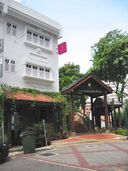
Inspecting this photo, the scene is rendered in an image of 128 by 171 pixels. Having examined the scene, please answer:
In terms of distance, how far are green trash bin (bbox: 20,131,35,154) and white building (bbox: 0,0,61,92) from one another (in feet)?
18.5

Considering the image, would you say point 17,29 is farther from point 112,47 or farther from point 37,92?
point 112,47

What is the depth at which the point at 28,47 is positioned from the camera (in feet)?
72.4

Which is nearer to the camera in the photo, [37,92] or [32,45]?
[37,92]

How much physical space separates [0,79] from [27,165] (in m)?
9.66

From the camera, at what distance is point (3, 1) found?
64.4 ft

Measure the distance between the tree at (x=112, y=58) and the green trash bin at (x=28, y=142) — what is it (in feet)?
52.6

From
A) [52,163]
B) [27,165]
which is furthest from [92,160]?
[27,165]

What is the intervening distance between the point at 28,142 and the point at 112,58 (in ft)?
56.5

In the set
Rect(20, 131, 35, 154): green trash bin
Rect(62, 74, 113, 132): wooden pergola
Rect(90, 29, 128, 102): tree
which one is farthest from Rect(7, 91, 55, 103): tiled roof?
Rect(90, 29, 128, 102): tree

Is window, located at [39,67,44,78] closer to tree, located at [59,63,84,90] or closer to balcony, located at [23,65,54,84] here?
balcony, located at [23,65,54,84]

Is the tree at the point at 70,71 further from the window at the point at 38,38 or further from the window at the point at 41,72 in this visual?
the window at the point at 41,72

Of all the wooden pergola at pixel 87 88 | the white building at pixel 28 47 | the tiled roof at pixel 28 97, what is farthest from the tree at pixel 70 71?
the tiled roof at pixel 28 97

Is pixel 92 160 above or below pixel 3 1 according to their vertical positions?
below

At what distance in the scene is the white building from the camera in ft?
66.3
